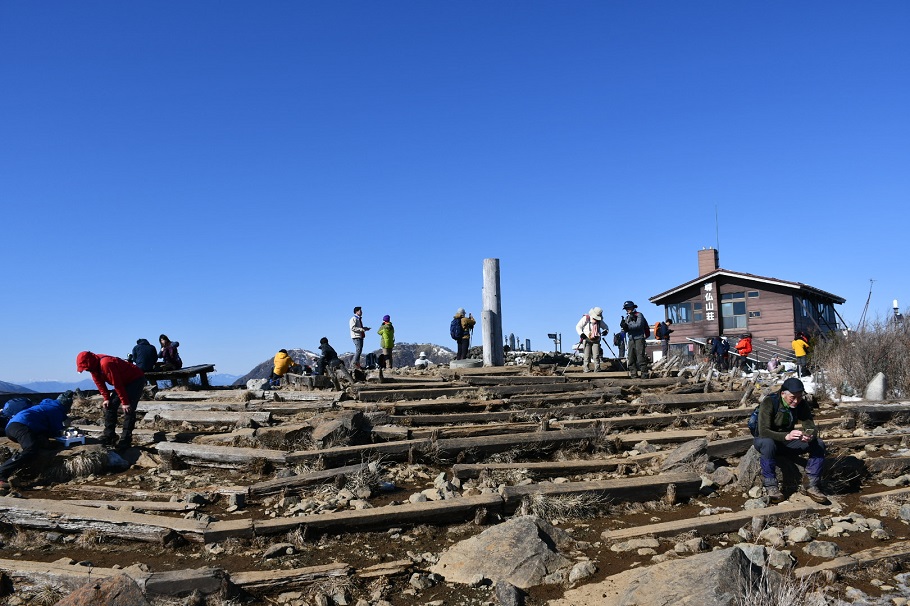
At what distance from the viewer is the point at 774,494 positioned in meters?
7.80

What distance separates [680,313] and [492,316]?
843 inches

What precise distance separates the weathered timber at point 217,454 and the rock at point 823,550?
20.9 feet

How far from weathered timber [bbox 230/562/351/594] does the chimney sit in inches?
1436

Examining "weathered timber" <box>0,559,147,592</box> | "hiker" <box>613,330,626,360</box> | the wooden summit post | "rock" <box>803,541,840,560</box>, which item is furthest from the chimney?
"weathered timber" <box>0,559,147,592</box>

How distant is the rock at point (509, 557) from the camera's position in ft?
19.0

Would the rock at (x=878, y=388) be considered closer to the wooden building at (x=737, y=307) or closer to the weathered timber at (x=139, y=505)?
the weathered timber at (x=139, y=505)

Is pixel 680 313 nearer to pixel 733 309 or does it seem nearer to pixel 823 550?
pixel 733 309

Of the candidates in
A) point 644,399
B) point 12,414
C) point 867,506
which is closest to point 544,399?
point 644,399

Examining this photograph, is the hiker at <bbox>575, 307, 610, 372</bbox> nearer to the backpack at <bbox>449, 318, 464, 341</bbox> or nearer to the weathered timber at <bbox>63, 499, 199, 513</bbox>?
the backpack at <bbox>449, 318, 464, 341</bbox>

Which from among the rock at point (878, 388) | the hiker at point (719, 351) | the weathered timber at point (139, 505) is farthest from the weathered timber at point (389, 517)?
the hiker at point (719, 351)

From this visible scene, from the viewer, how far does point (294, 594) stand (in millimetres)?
5520

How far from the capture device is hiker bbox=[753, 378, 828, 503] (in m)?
7.83

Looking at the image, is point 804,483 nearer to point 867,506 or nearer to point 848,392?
point 867,506

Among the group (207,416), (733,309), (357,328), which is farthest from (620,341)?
(207,416)
